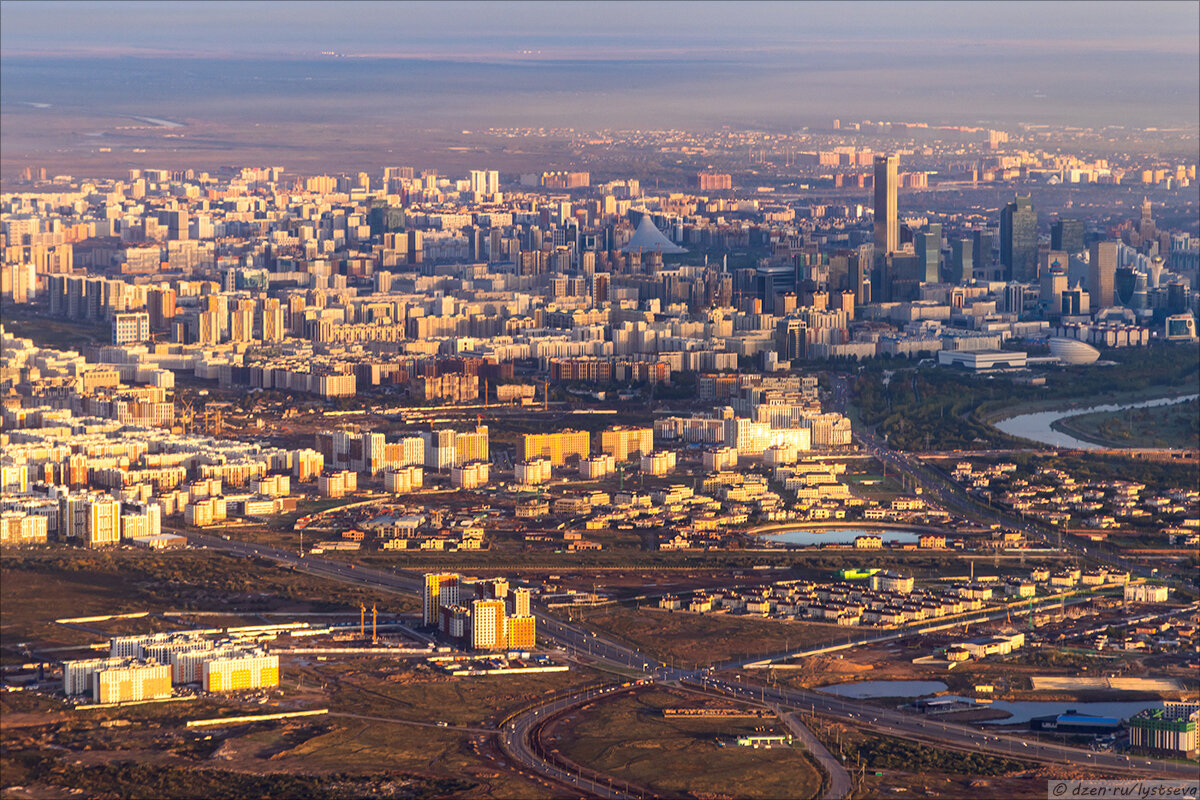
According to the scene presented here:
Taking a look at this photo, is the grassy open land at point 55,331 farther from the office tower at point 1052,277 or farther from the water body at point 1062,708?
the water body at point 1062,708

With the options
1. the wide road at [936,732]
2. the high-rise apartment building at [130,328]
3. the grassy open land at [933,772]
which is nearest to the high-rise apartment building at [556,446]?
the wide road at [936,732]

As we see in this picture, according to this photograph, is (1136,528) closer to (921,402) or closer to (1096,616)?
(1096,616)

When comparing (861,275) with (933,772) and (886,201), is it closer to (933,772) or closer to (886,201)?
(886,201)

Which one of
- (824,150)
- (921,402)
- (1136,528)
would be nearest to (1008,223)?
(824,150)

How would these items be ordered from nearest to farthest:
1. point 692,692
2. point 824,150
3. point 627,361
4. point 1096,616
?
point 692,692 < point 1096,616 < point 627,361 < point 824,150

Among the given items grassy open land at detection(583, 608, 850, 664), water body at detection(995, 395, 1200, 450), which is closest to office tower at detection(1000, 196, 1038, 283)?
water body at detection(995, 395, 1200, 450)

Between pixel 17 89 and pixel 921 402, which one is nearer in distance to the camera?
pixel 921 402
